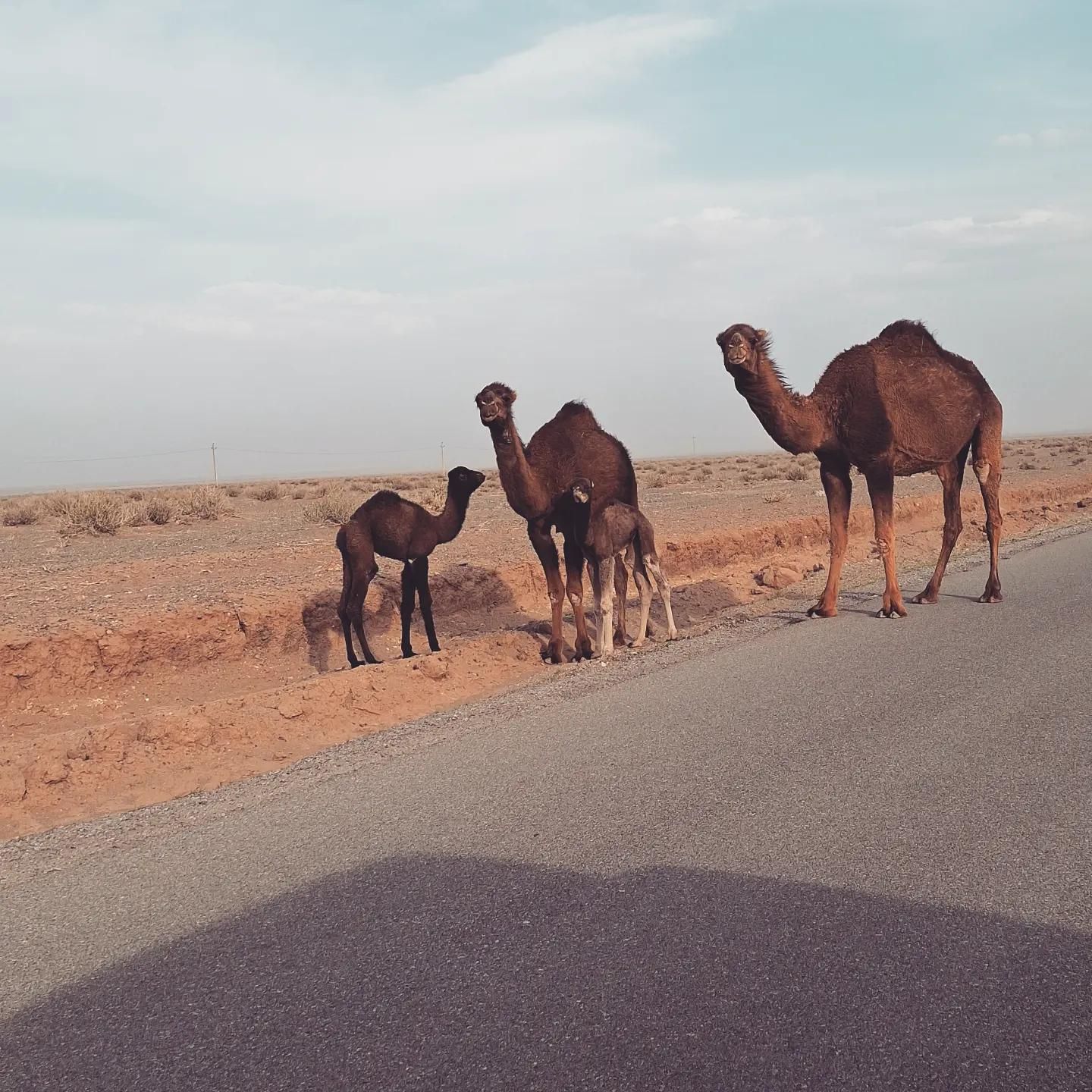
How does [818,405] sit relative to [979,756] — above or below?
above

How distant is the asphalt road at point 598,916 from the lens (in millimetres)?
2973

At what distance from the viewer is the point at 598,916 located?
3816mm

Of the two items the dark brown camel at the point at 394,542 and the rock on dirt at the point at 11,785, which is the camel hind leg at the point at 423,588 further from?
the rock on dirt at the point at 11,785

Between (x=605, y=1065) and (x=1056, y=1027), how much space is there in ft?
4.22

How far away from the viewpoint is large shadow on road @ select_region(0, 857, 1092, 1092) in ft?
9.46

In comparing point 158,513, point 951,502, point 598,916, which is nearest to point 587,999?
point 598,916

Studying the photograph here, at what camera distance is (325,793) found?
5.62 meters

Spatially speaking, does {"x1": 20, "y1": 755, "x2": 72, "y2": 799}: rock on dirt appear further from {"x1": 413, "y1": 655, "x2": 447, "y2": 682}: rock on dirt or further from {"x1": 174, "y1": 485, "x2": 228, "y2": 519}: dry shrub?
{"x1": 174, "y1": 485, "x2": 228, "y2": 519}: dry shrub

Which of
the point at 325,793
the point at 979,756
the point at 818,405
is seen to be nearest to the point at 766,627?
the point at 818,405

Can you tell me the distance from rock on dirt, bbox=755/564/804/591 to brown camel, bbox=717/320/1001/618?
268 centimetres

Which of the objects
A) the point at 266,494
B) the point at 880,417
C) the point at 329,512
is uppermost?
the point at 880,417

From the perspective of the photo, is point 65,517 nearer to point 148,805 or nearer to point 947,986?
point 148,805

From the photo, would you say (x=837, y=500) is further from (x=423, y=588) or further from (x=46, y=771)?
(x=46, y=771)

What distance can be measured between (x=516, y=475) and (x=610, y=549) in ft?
4.36
